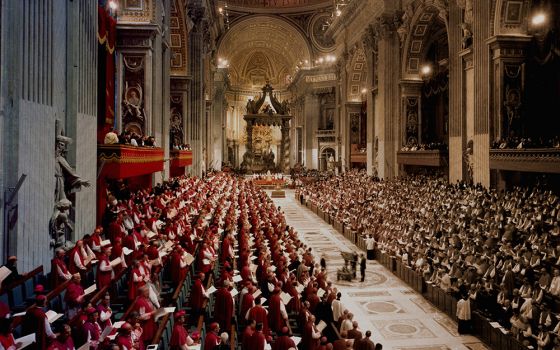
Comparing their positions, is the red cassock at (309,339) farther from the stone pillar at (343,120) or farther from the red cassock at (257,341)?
the stone pillar at (343,120)

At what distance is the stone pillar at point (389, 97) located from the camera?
28.5 meters

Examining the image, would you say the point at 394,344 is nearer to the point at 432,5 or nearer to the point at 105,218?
the point at 105,218

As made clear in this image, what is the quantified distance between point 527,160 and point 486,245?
4562 millimetres

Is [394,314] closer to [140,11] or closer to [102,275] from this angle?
[102,275]

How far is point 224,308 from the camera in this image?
26.0 ft

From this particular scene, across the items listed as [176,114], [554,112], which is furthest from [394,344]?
[176,114]

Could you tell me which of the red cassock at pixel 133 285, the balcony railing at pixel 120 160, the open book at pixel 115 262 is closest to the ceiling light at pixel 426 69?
the balcony railing at pixel 120 160

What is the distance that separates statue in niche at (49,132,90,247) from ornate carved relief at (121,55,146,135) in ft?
27.9

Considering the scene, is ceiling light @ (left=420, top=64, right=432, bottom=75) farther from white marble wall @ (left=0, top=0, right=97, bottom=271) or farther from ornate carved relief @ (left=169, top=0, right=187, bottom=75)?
white marble wall @ (left=0, top=0, right=97, bottom=271)

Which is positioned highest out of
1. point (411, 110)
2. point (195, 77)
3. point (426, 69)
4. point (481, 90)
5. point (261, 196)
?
point (195, 77)

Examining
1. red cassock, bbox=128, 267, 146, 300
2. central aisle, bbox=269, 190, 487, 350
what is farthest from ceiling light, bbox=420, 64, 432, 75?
red cassock, bbox=128, 267, 146, 300

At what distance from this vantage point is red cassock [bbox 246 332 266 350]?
643cm

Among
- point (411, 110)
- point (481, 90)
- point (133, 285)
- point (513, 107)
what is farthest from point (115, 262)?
point (411, 110)

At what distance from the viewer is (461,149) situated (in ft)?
64.6
